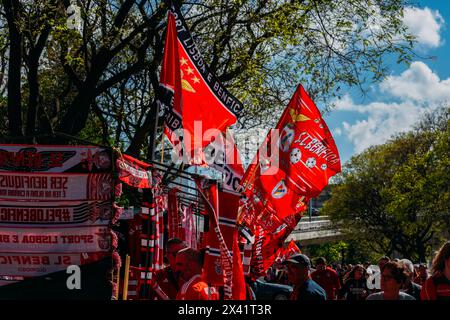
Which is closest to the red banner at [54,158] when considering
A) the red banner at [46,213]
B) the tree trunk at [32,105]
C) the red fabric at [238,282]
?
the red banner at [46,213]

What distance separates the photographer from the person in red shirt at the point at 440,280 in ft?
20.1

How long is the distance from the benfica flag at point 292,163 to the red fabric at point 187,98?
2.54m

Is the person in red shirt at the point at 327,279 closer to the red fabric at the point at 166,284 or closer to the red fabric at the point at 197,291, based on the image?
the red fabric at the point at 166,284

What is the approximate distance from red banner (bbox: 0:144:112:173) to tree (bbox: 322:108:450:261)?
121 feet

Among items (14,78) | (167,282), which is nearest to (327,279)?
(167,282)

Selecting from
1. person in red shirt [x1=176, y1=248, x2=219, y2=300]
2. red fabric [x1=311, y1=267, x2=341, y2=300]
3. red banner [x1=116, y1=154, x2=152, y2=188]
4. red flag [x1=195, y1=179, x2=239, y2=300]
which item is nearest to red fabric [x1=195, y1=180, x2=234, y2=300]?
red flag [x1=195, y1=179, x2=239, y2=300]

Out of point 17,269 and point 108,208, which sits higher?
point 108,208

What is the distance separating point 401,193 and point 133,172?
39.5 metres

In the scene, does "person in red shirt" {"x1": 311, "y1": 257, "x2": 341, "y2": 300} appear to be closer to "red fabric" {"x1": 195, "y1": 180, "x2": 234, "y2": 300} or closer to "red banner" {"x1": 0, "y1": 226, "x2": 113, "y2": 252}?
"red fabric" {"x1": 195, "y1": 180, "x2": 234, "y2": 300}

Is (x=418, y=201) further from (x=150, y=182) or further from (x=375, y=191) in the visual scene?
(x=150, y=182)

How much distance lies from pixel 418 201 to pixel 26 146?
3878cm

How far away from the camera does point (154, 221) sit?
7410mm

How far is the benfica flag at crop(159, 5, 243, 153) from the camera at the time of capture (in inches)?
298
